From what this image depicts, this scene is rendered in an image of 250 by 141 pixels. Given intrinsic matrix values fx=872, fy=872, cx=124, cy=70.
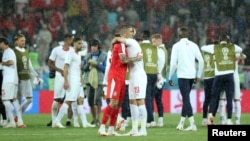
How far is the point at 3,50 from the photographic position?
22.2 meters

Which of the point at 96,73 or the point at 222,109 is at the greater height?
the point at 96,73

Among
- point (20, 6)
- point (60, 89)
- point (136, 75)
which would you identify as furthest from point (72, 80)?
point (20, 6)

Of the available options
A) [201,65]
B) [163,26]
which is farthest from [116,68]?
[163,26]

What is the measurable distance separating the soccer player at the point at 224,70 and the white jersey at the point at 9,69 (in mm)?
5000

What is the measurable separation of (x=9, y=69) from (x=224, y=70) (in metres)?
5.36

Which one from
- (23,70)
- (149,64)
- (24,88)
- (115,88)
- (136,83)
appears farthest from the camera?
(24,88)

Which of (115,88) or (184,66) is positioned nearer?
(115,88)

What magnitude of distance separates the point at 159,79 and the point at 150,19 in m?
12.9

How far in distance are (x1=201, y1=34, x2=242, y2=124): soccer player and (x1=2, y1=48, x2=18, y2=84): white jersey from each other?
5000 mm

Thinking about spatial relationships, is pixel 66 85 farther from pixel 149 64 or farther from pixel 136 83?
pixel 136 83

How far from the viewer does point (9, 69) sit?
21875 millimetres

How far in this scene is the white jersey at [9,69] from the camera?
71.6 feet

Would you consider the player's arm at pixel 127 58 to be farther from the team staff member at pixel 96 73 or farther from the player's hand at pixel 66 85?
the team staff member at pixel 96 73

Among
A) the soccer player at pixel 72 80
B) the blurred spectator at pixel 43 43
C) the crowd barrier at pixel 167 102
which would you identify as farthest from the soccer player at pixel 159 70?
the blurred spectator at pixel 43 43
